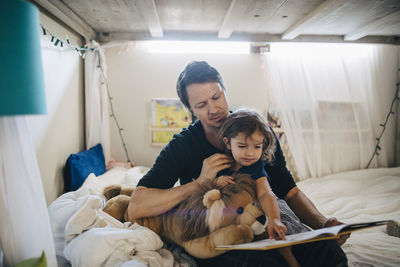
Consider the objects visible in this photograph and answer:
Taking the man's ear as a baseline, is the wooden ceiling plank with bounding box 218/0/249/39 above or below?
above

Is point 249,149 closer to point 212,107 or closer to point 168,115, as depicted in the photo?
point 212,107

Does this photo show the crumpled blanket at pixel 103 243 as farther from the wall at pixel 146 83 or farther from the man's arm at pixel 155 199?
the wall at pixel 146 83

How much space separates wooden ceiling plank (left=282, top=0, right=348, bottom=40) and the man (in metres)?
1.06

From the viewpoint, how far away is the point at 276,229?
82 cm

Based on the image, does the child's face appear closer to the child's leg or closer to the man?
the man

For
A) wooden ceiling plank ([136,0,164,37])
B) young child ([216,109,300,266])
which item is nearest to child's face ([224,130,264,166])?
young child ([216,109,300,266])

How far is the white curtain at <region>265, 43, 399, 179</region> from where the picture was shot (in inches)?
94.7

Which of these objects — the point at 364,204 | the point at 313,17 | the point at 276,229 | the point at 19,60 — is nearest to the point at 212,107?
the point at 276,229

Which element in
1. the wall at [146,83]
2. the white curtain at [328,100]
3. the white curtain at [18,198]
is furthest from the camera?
the wall at [146,83]

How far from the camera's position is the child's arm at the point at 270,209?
820 mm

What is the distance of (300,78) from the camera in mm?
2424

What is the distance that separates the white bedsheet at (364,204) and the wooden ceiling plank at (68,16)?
2.18 m

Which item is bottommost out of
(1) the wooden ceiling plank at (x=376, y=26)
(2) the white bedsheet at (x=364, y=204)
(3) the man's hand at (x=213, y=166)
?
(2) the white bedsheet at (x=364, y=204)

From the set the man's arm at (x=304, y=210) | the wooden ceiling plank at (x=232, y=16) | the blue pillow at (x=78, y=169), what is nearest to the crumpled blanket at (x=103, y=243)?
the man's arm at (x=304, y=210)
